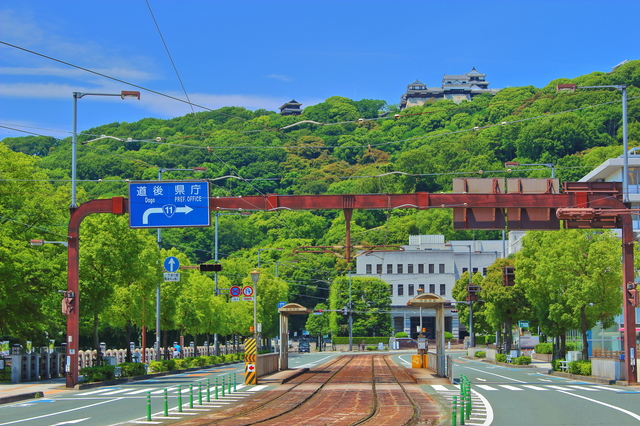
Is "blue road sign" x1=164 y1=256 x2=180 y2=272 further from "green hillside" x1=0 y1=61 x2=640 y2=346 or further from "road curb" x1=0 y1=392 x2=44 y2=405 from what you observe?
"road curb" x1=0 y1=392 x2=44 y2=405

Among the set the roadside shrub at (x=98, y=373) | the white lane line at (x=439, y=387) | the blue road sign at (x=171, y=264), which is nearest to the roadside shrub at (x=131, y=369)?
the roadside shrub at (x=98, y=373)

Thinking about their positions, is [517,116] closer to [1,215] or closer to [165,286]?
[165,286]

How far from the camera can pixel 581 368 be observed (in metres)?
36.0

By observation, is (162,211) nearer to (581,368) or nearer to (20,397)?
(20,397)

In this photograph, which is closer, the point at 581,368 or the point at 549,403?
the point at 549,403

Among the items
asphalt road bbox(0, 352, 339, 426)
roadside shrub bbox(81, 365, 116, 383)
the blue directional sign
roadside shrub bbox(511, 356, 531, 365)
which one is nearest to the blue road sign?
roadside shrub bbox(81, 365, 116, 383)

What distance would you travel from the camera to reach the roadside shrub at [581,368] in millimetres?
35409

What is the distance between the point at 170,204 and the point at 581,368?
22.0m

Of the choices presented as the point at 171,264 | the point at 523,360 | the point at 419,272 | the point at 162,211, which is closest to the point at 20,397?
the point at 162,211

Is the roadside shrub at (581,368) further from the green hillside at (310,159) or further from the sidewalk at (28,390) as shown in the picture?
the sidewalk at (28,390)

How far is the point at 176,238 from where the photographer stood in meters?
101

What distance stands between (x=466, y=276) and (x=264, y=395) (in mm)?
61796

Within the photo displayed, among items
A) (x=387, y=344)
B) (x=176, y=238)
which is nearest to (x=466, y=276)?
(x=387, y=344)

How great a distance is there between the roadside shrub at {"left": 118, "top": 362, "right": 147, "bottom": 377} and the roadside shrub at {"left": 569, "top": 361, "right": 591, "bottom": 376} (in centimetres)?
2249
